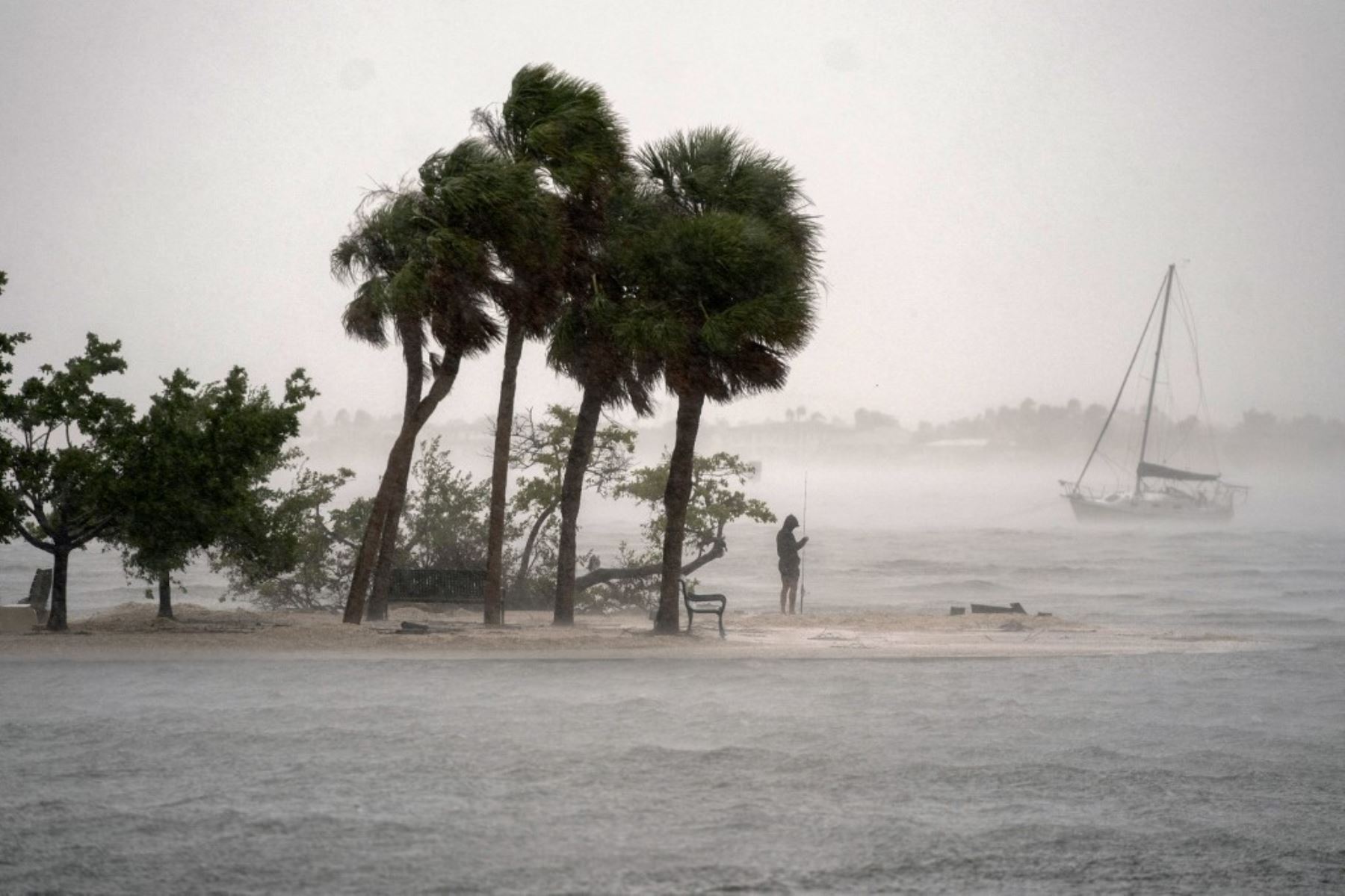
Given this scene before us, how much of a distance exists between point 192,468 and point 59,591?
9.88ft

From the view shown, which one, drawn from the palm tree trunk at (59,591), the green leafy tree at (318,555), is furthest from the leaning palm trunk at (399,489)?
the palm tree trunk at (59,591)

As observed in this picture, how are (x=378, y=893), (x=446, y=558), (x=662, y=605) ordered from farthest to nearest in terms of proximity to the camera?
(x=446, y=558)
(x=662, y=605)
(x=378, y=893)

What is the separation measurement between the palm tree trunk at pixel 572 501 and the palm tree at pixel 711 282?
168 cm

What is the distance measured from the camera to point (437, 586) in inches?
1081

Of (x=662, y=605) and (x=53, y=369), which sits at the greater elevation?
(x=53, y=369)

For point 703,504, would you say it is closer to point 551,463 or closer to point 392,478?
point 551,463

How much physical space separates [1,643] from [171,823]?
40.5ft

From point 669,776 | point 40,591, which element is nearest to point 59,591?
→ point 40,591

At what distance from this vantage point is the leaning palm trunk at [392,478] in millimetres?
24125

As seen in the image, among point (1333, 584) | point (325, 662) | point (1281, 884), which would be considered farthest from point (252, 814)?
point (1333, 584)

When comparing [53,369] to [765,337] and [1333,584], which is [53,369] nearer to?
[765,337]

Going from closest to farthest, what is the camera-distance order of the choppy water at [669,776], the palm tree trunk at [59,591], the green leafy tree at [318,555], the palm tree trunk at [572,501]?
the choppy water at [669,776] → the palm tree trunk at [59,591] → the palm tree trunk at [572,501] → the green leafy tree at [318,555]

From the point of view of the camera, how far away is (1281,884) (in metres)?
8.53

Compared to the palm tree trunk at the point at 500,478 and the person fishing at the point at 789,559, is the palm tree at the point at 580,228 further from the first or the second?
the person fishing at the point at 789,559
